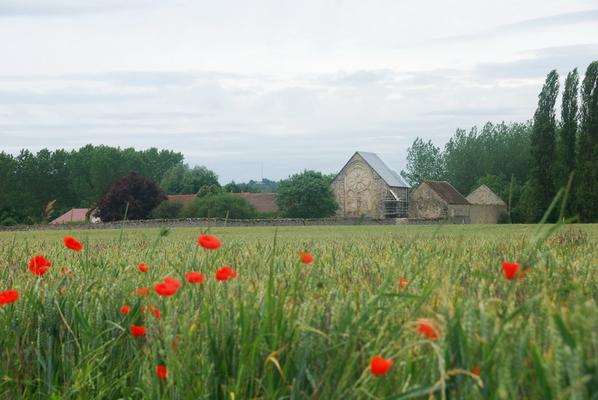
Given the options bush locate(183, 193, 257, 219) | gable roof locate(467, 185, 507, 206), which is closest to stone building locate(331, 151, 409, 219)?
gable roof locate(467, 185, 507, 206)

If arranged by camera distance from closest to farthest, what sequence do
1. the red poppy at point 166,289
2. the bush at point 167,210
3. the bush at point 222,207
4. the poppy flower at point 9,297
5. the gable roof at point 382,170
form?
the red poppy at point 166,289
the poppy flower at point 9,297
the bush at point 222,207
the bush at point 167,210
the gable roof at point 382,170

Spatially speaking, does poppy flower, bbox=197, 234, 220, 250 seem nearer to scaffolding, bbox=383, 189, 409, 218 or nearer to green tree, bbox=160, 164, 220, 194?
scaffolding, bbox=383, 189, 409, 218

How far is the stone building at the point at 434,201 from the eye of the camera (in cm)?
8438

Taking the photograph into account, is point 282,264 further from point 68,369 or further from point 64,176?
point 64,176

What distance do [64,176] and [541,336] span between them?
12540cm

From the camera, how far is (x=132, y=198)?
83.1m

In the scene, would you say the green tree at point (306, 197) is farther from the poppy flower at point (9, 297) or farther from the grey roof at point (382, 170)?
the poppy flower at point (9, 297)

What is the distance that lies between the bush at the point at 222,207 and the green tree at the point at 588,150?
31.5 metres

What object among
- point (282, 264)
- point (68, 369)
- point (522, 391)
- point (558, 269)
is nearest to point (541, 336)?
point (522, 391)

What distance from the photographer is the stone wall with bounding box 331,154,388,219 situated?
86.7m

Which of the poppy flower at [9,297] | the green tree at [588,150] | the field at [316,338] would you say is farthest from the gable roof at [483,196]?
the poppy flower at [9,297]

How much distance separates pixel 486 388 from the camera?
2.31 m

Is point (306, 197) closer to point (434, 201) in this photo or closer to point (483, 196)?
point (434, 201)

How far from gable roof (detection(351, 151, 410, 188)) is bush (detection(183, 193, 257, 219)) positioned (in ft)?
56.4
